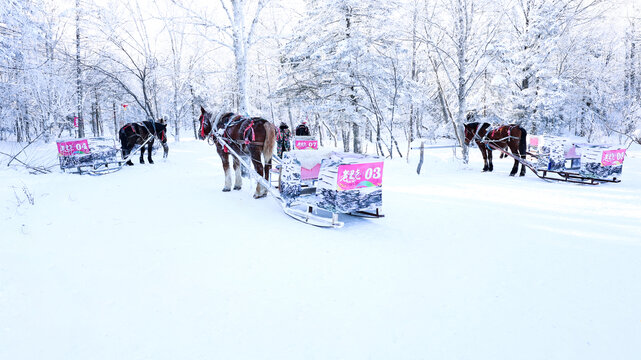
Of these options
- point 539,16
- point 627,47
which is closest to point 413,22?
point 539,16

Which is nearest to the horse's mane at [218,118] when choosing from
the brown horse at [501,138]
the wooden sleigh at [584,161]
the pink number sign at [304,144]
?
the pink number sign at [304,144]

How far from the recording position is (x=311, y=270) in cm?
369

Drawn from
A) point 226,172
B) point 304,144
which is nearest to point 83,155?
point 226,172

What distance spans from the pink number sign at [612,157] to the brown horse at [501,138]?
2.08 metres

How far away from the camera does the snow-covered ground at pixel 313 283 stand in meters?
2.47

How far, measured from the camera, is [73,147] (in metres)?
10.5

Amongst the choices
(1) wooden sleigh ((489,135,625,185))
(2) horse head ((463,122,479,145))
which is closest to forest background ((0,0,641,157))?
(2) horse head ((463,122,479,145))

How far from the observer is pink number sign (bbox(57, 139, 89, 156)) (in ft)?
34.2

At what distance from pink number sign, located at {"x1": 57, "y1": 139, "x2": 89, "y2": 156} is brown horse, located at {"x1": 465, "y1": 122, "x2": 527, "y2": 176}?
13586mm

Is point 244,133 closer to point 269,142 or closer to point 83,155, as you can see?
point 269,142

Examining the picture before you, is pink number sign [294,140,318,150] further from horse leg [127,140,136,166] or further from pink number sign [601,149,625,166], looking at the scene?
pink number sign [601,149,625,166]

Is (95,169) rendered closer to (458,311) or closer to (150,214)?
(150,214)

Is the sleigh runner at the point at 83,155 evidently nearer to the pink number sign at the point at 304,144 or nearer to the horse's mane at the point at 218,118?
the horse's mane at the point at 218,118

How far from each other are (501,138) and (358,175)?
8.10 metres
